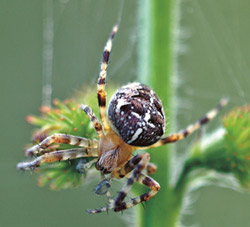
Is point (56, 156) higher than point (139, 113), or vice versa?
point (139, 113)

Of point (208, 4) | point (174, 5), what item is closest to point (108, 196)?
point (174, 5)

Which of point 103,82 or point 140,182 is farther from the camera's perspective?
point 103,82

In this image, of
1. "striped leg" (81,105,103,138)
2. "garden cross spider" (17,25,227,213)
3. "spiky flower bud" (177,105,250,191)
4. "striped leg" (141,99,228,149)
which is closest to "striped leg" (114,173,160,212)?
"garden cross spider" (17,25,227,213)

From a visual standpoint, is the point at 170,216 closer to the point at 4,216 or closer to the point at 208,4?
the point at 208,4

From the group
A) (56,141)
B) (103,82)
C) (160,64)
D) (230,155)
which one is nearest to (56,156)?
(56,141)

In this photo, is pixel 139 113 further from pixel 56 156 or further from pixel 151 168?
pixel 56 156

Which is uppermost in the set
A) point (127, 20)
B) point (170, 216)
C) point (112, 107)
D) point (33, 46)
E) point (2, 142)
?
point (33, 46)

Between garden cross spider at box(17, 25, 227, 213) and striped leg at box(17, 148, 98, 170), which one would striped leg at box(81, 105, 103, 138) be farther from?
striped leg at box(17, 148, 98, 170)
